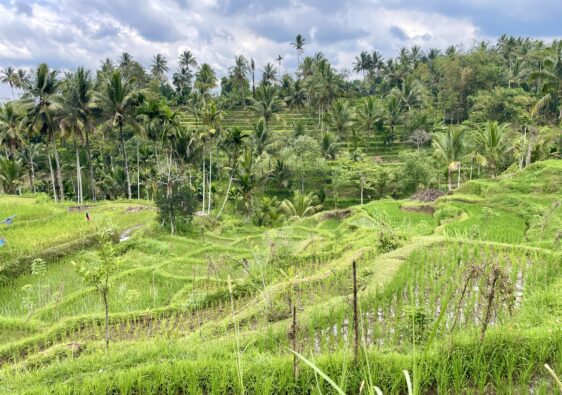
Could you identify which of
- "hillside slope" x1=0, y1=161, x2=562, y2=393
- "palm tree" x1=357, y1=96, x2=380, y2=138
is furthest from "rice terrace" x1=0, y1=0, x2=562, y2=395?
"palm tree" x1=357, y1=96, x2=380, y2=138

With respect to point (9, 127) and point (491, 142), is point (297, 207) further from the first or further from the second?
point (9, 127)

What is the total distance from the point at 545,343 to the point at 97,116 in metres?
25.2

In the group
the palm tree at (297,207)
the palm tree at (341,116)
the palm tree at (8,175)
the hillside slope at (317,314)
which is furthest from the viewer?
the palm tree at (341,116)

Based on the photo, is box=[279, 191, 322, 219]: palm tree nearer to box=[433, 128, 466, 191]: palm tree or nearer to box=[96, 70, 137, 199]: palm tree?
box=[433, 128, 466, 191]: palm tree

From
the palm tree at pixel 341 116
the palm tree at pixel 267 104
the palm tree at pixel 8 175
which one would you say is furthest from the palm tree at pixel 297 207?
the palm tree at pixel 8 175

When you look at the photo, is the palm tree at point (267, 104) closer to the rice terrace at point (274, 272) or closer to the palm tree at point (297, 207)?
the rice terrace at point (274, 272)

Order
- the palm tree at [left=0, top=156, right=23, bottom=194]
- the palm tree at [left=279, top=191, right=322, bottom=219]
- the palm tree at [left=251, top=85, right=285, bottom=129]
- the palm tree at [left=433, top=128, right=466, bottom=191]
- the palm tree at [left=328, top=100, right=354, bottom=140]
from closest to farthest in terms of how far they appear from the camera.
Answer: the palm tree at [left=433, top=128, right=466, bottom=191] → the palm tree at [left=279, top=191, right=322, bottom=219] → the palm tree at [left=0, top=156, right=23, bottom=194] → the palm tree at [left=328, top=100, right=354, bottom=140] → the palm tree at [left=251, top=85, right=285, bottom=129]

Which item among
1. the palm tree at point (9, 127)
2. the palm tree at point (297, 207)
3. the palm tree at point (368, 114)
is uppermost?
the palm tree at point (368, 114)

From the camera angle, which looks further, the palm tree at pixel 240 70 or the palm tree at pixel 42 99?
the palm tree at pixel 240 70

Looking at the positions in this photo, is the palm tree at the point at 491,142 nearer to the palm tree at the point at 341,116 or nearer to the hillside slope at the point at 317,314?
the hillside slope at the point at 317,314

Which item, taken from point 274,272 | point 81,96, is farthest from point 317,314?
point 81,96

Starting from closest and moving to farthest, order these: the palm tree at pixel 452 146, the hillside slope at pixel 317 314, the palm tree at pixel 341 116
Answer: the hillside slope at pixel 317 314 < the palm tree at pixel 452 146 < the palm tree at pixel 341 116

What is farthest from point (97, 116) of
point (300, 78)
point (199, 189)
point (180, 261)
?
point (300, 78)

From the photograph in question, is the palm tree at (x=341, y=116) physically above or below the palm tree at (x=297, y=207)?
above
